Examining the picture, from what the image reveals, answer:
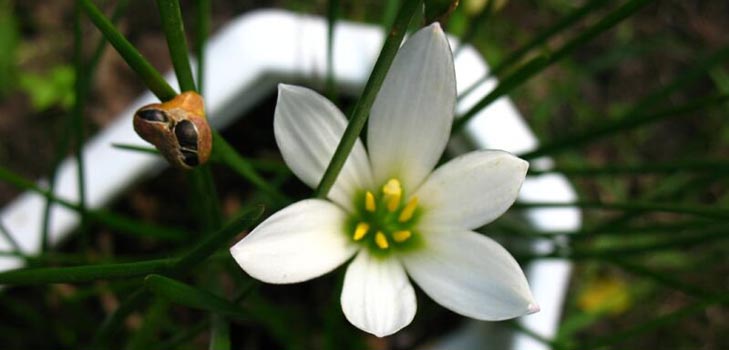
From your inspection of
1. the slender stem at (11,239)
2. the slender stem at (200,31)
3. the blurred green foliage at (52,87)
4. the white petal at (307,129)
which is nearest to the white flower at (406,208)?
the white petal at (307,129)

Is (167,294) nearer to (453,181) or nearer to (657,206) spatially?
(453,181)

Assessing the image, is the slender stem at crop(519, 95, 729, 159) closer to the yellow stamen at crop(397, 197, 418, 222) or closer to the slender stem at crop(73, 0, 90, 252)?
the yellow stamen at crop(397, 197, 418, 222)

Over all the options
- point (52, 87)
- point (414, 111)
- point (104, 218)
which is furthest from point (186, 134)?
point (52, 87)

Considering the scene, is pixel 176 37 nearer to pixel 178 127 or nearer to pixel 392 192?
pixel 178 127

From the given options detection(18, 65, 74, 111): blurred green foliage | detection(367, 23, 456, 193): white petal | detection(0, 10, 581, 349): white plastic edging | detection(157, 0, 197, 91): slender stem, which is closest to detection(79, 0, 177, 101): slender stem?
detection(157, 0, 197, 91): slender stem

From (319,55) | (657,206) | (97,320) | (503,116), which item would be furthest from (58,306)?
(657,206)

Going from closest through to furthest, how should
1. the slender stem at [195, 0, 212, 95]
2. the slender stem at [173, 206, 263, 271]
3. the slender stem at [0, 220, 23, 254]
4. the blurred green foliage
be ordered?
the slender stem at [173, 206, 263, 271], the slender stem at [195, 0, 212, 95], the slender stem at [0, 220, 23, 254], the blurred green foliage
